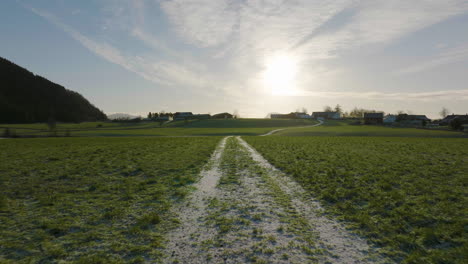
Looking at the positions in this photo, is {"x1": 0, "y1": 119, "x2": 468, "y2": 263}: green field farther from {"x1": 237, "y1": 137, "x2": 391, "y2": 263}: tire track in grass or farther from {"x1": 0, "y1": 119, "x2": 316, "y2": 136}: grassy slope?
{"x1": 0, "y1": 119, "x2": 316, "y2": 136}: grassy slope

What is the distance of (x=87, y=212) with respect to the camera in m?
7.68

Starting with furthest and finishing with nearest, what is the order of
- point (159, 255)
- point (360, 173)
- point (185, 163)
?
point (185, 163)
point (360, 173)
point (159, 255)

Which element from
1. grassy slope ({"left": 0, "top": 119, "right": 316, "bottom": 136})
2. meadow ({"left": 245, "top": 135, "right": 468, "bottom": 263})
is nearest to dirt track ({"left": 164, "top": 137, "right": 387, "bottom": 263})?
meadow ({"left": 245, "top": 135, "right": 468, "bottom": 263})

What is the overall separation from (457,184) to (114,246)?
1492 cm

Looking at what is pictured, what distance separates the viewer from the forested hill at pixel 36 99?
149500 mm

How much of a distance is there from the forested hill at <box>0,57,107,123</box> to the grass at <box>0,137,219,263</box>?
170 metres

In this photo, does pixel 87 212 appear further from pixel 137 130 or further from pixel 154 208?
pixel 137 130

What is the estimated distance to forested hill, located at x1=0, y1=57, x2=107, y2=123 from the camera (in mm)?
149500

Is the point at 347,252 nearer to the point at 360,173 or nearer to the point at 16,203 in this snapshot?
the point at 360,173

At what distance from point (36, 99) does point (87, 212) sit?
223m

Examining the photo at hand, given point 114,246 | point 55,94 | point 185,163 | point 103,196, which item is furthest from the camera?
point 55,94

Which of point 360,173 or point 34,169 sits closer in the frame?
point 360,173

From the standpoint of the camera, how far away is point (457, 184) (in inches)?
417

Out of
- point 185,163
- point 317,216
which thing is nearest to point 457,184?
point 317,216
